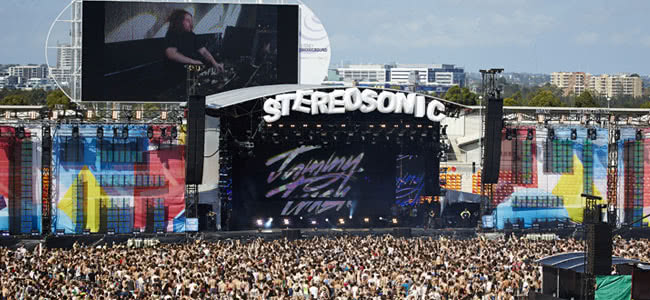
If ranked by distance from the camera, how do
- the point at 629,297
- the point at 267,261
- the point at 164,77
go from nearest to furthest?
the point at 629,297 → the point at 267,261 → the point at 164,77

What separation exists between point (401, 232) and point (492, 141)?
6303mm

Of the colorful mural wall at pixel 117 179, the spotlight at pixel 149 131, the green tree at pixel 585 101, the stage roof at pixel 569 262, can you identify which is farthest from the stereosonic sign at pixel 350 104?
the green tree at pixel 585 101

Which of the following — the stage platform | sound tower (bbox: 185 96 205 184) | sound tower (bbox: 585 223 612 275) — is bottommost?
the stage platform

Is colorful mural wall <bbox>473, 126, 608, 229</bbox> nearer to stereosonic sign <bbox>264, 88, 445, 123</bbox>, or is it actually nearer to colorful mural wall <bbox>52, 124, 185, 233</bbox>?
stereosonic sign <bbox>264, 88, 445, 123</bbox>

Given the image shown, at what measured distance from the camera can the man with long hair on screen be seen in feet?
194

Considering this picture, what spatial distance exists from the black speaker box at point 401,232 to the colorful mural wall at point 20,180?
15.7 metres

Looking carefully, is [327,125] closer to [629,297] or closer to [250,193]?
[250,193]

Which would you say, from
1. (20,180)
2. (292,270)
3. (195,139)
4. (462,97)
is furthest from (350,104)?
(462,97)

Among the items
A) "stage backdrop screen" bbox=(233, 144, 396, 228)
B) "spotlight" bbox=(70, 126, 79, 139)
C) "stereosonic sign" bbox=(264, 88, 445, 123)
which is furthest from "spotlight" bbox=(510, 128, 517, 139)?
"spotlight" bbox=(70, 126, 79, 139)

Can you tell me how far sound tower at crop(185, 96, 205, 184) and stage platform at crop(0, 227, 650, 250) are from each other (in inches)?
102

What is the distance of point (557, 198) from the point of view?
2189 inches

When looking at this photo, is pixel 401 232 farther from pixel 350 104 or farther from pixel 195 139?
pixel 195 139

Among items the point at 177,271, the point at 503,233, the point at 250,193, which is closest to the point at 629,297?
the point at 177,271

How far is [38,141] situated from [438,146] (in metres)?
18.3
